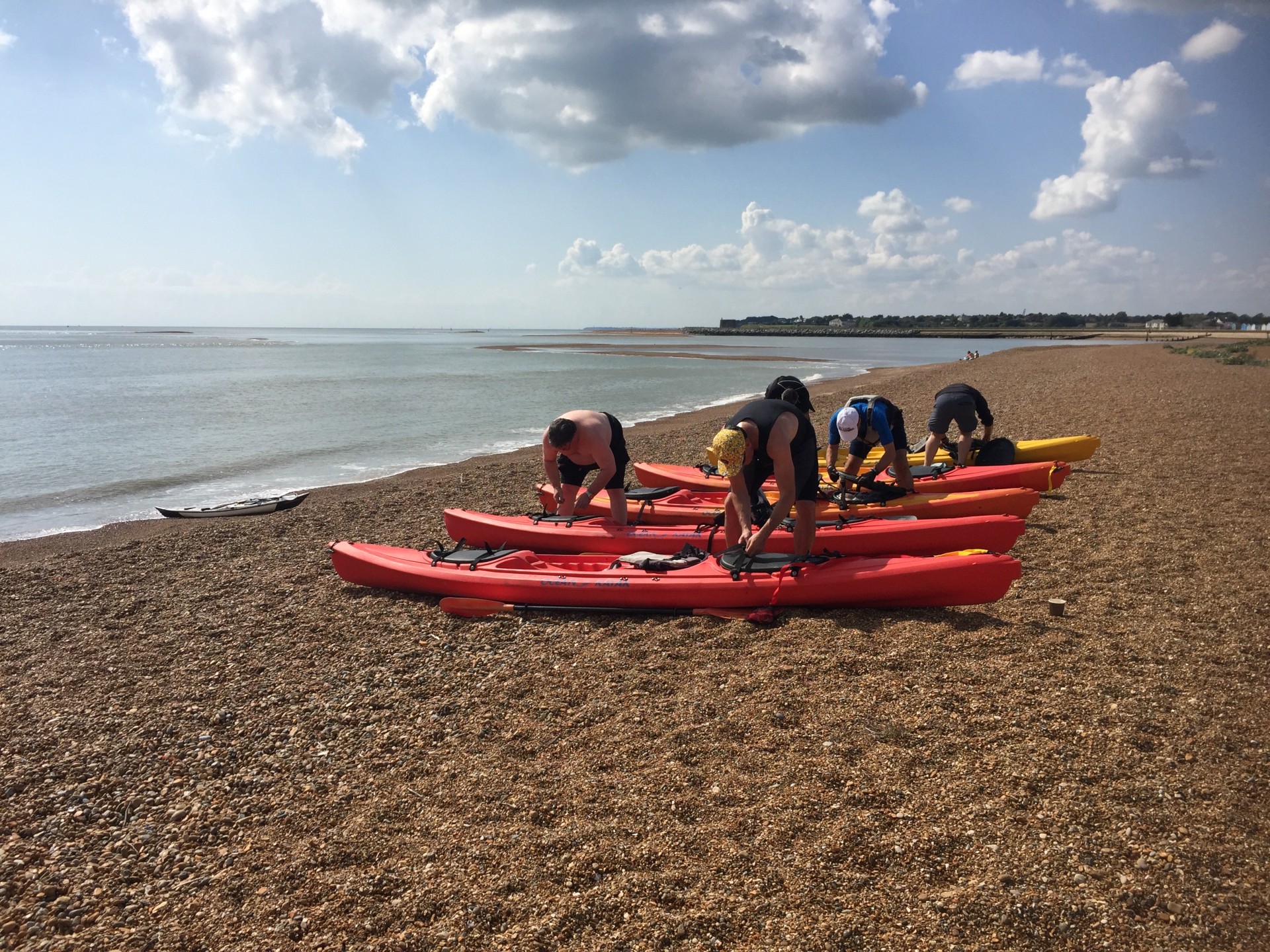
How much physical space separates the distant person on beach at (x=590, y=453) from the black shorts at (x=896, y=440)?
2680 mm

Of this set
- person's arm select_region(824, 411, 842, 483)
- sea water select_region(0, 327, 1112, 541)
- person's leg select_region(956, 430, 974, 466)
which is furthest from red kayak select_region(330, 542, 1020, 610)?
sea water select_region(0, 327, 1112, 541)

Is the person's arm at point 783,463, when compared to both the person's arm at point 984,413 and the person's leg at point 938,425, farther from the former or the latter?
the person's arm at point 984,413

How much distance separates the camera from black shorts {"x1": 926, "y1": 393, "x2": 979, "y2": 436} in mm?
9234

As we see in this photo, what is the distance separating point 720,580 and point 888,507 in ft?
9.13

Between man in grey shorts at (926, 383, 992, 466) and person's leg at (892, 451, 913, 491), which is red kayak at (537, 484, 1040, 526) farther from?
man in grey shorts at (926, 383, 992, 466)

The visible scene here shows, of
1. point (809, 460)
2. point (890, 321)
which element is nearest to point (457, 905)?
point (809, 460)

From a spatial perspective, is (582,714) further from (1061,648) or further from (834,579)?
(1061,648)

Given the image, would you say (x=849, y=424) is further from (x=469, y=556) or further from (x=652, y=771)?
(x=652, y=771)

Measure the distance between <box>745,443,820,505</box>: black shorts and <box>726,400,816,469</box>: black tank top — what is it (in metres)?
0.03

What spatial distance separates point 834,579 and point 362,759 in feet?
11.6

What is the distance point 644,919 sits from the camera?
279 centimetres

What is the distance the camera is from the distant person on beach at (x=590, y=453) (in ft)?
22.7

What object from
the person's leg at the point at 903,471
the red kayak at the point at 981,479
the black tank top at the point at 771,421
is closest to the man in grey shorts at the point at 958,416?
the red kayak at the point at 981,479

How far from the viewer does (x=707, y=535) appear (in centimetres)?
689
